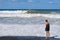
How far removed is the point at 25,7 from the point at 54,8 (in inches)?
331

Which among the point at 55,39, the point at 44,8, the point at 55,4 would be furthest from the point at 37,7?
the point at 55,39

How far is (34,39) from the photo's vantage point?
16.8m

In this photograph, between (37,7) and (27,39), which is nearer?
(27,39)

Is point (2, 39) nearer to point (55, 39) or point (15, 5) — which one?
point (55, 39)

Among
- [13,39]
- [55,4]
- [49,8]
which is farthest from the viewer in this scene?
[49,8]

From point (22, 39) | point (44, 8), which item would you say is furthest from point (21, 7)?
point (22, 39)

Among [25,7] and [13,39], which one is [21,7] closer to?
[25,7]

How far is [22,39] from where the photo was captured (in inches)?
663

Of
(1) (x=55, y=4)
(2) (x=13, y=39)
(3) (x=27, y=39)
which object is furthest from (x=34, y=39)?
(1) (x=55, y=4)

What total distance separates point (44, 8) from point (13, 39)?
48.4m

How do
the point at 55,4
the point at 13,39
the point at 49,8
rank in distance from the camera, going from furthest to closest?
1. the point at 49,8
2. the point at 55,4
3. the point at 13,39

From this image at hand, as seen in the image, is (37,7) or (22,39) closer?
(22,39)

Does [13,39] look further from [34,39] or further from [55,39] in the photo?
[55,39]

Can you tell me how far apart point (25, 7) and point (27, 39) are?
47292 millimetres
